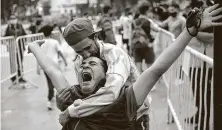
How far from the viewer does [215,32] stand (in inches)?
64.6

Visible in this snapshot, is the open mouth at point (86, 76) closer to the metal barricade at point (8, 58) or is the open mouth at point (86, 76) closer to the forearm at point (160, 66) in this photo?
the forearm at point (160, 66)

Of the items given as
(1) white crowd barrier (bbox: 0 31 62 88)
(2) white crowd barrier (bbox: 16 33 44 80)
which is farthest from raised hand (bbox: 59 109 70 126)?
(2) white crowd barrier (bbox: 16 33 44 80)

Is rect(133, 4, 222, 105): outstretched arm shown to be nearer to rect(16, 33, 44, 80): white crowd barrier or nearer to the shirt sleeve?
the shirt sleeve

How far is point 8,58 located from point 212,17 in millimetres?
8827

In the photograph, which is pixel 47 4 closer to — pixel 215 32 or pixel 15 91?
pixel 15 91

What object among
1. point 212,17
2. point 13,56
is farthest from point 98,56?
point 13,56

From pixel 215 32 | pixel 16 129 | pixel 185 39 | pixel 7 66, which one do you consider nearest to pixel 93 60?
pixel 185 39

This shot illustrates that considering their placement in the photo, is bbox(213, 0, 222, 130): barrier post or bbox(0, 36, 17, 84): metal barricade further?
bbox(0, 36, 17, 84): metal barricade

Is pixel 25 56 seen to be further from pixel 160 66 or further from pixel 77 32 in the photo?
pixel 160 66

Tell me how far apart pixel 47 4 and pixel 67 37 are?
5342cm

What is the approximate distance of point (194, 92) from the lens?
4.37 m

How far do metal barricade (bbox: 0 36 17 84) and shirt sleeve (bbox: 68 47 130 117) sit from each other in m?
7.47

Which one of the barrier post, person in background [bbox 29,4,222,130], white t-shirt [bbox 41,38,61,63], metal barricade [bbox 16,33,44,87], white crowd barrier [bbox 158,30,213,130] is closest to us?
the barrier post

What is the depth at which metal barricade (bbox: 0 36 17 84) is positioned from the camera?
960 centimetres
